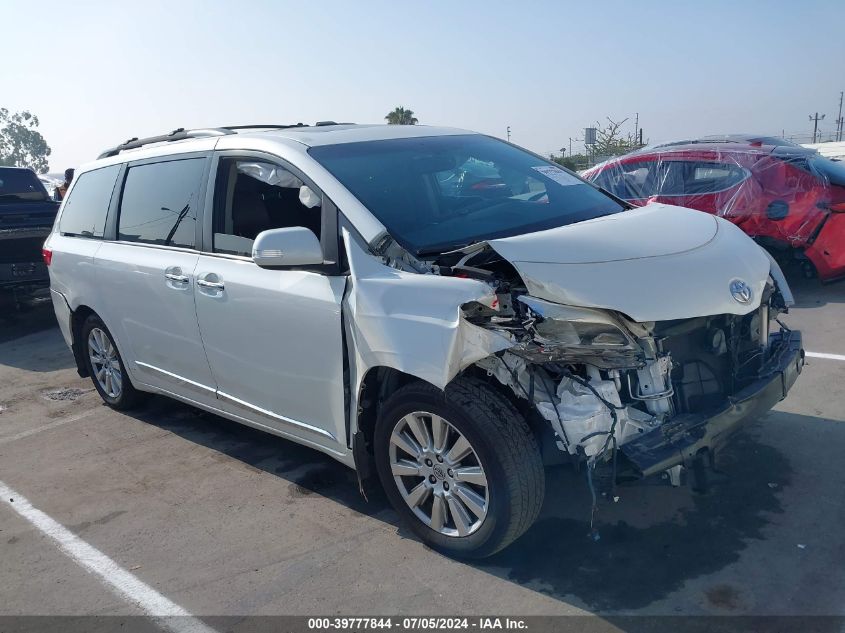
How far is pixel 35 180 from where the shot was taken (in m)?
11.1

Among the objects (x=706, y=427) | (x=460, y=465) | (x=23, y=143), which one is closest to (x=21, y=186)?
(x=460, y=465)

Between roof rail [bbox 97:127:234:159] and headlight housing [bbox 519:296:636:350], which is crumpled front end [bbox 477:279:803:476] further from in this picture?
roof rail [bbox 97:127:234:159]

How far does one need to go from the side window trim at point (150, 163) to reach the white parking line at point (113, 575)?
1.72 meters

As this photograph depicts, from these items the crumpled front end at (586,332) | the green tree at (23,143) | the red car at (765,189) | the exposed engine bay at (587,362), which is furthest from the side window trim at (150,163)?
the green tree at (23,143)

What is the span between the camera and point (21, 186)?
1083 centimetres

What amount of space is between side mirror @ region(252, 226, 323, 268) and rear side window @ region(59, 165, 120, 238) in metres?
2.48

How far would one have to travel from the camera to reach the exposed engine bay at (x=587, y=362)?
3.05 metres

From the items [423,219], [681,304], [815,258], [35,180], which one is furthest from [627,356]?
[35,180]

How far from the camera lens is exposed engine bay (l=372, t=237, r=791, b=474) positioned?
120 inches

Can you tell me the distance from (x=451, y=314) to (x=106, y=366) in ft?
12.5

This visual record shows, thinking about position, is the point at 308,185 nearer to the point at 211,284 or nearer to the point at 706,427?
the point at 211,284

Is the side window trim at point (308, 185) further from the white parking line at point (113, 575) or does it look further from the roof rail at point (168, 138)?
the white parking line at point (113, 575)

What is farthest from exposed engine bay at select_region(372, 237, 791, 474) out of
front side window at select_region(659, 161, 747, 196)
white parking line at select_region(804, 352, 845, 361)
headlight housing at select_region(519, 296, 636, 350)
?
front side window at select_region(659, 161, 747, 196)

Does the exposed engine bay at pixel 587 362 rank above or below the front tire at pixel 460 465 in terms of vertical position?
above
